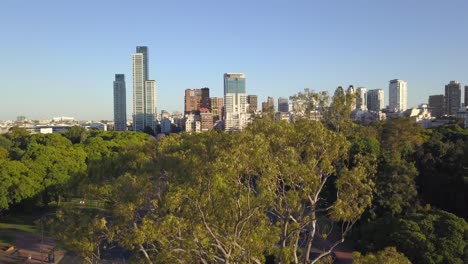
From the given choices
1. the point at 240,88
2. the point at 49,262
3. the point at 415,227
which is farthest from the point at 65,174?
the point at 240,88

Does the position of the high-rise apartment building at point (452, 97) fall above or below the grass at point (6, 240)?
above

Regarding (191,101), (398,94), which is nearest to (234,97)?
(191,101)

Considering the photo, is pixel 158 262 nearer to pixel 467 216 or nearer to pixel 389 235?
pixel 389 235

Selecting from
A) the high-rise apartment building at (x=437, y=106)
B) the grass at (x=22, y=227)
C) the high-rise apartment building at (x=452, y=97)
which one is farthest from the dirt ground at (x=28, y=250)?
the high-rise apartment building at (x=437, y=106)

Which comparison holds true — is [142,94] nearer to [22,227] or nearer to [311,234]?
[22,227]

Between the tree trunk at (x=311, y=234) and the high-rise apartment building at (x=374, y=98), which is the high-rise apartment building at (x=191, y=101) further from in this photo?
the tree trunk at (x=311, y=234)
